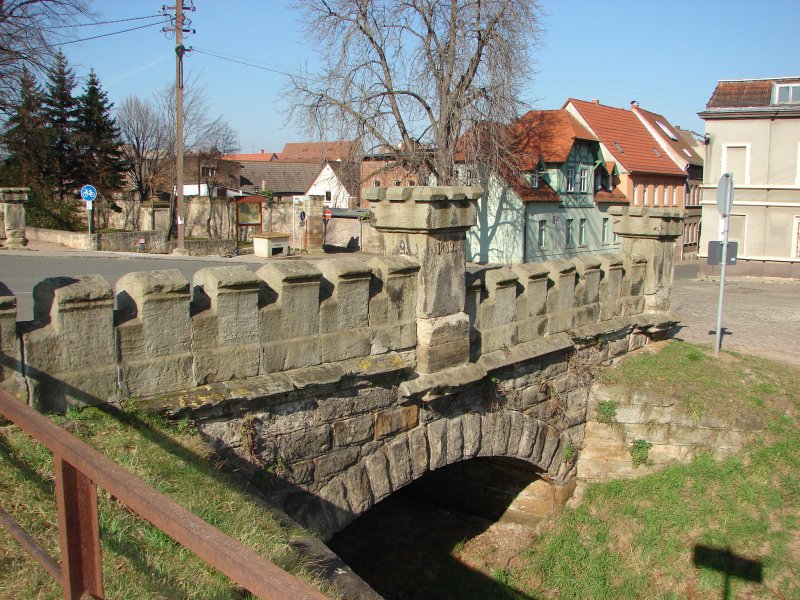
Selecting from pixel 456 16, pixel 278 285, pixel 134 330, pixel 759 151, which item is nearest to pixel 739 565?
pixel 278 285

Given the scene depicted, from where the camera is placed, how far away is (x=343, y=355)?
5.66 meters

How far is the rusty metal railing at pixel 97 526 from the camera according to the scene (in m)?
1.59

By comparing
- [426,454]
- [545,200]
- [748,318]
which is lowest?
[426,454]

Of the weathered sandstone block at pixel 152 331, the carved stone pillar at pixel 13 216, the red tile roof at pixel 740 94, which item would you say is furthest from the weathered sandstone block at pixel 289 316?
the red tile roof at pixel 740 94

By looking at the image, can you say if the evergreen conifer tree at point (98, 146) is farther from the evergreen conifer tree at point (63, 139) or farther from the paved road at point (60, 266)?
the paved road at point (60, 266)

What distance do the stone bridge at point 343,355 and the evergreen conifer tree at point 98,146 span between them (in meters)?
36.8

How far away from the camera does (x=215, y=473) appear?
14.5 ft

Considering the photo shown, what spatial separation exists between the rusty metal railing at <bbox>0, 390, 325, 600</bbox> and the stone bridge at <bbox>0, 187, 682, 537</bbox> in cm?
189

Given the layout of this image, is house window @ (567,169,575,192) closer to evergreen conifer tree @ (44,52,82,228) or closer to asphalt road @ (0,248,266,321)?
asphalt road @ (0,248,266,321)

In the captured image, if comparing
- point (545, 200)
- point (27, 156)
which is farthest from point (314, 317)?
point (27, 156)

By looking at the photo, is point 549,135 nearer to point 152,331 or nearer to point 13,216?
point 13,216

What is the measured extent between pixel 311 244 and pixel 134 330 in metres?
28.4

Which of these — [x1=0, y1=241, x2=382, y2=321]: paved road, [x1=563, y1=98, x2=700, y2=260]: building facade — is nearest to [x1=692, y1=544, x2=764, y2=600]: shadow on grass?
[x1=0, y1=241, x2=382, y2=321]: paved road

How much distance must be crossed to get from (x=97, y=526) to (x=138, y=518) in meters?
1.69
